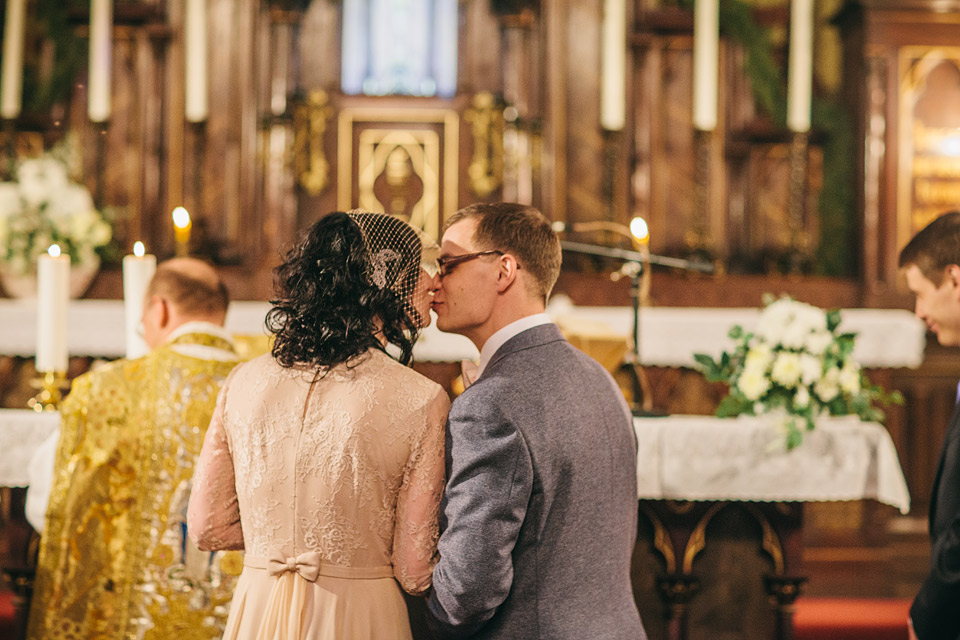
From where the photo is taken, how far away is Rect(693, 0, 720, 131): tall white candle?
236 inches

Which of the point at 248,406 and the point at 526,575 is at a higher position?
the point at 248,406

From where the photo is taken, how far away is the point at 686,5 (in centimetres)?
641

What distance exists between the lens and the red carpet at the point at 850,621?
4395 millimetres

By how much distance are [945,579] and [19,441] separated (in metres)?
2.78

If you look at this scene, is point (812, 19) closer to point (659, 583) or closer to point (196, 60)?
point (196, 60)

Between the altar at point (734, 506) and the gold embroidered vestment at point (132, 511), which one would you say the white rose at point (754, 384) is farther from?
the gold embroidered vestment at point (132, 511)

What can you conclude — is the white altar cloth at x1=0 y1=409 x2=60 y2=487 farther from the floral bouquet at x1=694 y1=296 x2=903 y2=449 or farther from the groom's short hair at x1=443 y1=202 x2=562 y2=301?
the floral bouquet at x1=694 y1=296 x2=903 y2=449

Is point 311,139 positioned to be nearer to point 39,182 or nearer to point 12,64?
point 39,182

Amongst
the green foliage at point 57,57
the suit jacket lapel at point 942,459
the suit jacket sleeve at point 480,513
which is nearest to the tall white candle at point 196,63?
the green foliage at point 57,57

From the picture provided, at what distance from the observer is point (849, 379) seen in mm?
3229

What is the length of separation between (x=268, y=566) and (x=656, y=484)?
165 cm

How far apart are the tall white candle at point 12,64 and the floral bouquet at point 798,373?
5079 millimetres

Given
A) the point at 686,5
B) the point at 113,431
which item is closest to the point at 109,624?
the point at 113,431

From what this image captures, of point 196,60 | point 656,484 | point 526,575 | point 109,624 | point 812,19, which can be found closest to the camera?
point 526,575
